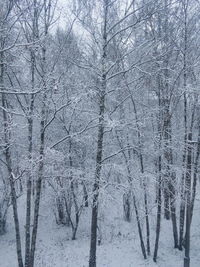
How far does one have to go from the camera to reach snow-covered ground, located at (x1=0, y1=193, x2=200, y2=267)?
1486 cm

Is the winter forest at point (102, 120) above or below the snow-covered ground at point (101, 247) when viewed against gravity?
above

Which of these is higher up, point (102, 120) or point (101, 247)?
point (102, 120)

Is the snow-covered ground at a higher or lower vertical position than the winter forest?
lower

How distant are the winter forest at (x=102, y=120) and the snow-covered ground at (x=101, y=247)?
0.06 meters

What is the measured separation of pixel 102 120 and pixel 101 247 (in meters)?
9.57

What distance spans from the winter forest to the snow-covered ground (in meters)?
0.06

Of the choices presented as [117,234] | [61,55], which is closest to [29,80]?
[61,55]

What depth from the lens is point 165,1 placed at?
10.7 meters

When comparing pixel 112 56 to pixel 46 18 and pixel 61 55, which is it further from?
pixel 46 18

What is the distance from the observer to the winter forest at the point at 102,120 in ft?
32.1

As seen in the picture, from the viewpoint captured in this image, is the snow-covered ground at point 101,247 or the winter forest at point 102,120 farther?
the snow-covered ground at point 101,247

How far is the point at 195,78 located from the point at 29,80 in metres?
7.71

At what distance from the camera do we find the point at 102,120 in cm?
1010

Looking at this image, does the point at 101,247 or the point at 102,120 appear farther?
the point at 101,247
